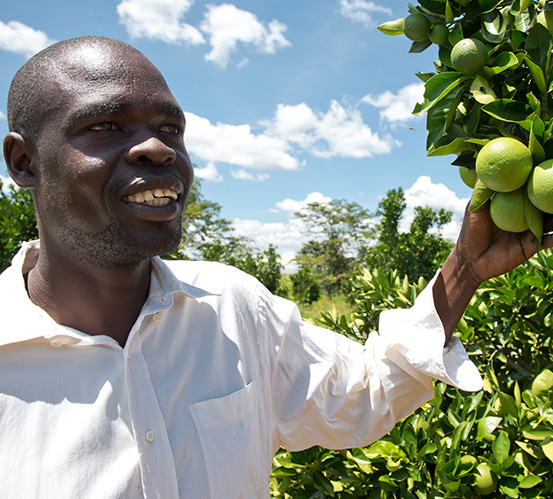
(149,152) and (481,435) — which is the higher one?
(149,152)

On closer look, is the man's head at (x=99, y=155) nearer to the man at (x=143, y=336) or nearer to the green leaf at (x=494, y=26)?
the man at (x=143, y=336)

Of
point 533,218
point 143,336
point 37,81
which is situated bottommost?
point 143,336

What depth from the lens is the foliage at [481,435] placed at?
178cm

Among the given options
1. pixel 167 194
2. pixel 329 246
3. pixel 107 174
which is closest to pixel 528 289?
pixel 167 194

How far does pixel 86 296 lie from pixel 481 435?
1.53m

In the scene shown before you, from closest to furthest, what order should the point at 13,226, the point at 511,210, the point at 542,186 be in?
1. the point at 542,186
2. the point at 511,210
3. the point at 13,226

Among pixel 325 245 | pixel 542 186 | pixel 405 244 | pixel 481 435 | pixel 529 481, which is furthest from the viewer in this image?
pixel 325 245

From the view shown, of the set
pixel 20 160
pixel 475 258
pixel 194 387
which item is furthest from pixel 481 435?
pixel 20 160

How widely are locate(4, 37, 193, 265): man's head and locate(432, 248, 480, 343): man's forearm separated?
816mm

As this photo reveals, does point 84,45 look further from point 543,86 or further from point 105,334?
point 543,86

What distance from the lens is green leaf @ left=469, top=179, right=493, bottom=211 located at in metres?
1.17

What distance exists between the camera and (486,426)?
1852mm

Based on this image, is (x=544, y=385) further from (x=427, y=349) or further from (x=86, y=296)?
(x=86, y=296)

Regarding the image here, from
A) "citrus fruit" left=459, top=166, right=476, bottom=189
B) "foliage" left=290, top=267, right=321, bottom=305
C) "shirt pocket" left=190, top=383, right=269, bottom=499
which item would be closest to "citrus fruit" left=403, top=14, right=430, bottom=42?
"citrus fruit" left=459, top=166, right=476, bottom=189
